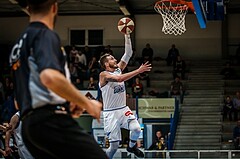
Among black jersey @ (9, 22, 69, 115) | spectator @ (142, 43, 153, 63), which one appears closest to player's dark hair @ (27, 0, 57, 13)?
black jersey @ (9, 22, 69, 115)

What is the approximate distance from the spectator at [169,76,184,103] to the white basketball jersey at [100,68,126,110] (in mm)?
14748

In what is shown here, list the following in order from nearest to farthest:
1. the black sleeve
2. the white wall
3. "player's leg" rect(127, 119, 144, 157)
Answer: the black sleeve
"player's leg" rect(127, 119, 144, 157)
the white wall

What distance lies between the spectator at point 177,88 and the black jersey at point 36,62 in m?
21.2

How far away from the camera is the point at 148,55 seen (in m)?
28.6

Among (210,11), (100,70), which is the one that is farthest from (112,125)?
(100,70)

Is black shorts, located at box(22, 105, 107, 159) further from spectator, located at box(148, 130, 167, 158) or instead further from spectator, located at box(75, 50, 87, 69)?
spectator, located at box(75, 50, 87, 69)

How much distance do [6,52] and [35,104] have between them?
86.0ft

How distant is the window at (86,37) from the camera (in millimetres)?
30766

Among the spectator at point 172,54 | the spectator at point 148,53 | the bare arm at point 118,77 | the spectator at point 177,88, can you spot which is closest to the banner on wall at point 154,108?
the spectator at point 177,88

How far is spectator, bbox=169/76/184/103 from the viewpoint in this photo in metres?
25.3

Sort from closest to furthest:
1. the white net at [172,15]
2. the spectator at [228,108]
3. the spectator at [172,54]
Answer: the white net at [172,15] < the spectator at [228,108] < the spectator at [172,54]

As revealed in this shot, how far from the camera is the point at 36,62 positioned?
412cm

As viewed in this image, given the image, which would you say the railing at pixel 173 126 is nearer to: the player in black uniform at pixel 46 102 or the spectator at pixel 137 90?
the spectator at pixel 137 90

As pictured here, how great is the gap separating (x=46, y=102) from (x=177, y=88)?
21.9m
